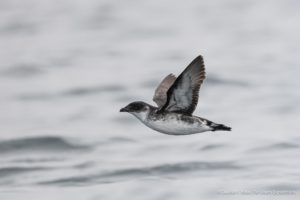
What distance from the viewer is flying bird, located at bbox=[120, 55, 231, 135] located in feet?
50.7

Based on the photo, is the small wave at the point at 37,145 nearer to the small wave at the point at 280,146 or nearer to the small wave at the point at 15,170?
the small wave at the point at 15,170

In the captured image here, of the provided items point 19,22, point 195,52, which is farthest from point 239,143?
point 19,22

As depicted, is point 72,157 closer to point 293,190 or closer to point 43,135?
point 43,135

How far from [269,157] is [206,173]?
1458 millimetres

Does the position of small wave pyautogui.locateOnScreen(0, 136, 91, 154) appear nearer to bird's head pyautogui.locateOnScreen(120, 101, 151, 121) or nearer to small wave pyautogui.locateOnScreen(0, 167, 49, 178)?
small wave pyautogui.locateOnScreen(0, 167, 49, 178)

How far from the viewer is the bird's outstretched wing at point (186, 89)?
15.4m

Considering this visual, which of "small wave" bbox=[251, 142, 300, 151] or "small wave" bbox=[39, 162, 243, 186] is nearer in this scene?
"small wave" bbox=[39, 162, 243, 186]

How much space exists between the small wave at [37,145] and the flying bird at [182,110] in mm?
6983

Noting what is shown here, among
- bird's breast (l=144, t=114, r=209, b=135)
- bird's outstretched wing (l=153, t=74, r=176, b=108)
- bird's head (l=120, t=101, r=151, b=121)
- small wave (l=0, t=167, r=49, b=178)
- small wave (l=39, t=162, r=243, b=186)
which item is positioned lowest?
small wave (l=39, t=162, r=243, b=186)

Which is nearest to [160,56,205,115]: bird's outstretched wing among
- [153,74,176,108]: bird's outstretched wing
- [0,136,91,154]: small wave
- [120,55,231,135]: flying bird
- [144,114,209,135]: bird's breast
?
[120,55,231,135]: flying bird

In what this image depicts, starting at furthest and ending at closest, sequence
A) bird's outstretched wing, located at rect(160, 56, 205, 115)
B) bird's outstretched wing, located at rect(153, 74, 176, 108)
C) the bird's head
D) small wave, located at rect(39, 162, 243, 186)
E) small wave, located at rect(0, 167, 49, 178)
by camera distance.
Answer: small wave, located at rect(0, 167, 49, 178)
small wave, located at rect(39, 162, 243, 186)
bird's outstretched wing, located at rect(153, 74, 176, 108)
the bird's head
bird's outstretched wing, located at rect(160, 56, 205, 115)

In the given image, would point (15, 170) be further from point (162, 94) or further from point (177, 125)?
point (177, 125)

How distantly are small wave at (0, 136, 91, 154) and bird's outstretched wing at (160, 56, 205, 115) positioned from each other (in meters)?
7.12

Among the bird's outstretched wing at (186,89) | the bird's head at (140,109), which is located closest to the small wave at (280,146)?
the bird's head at (140,109)
